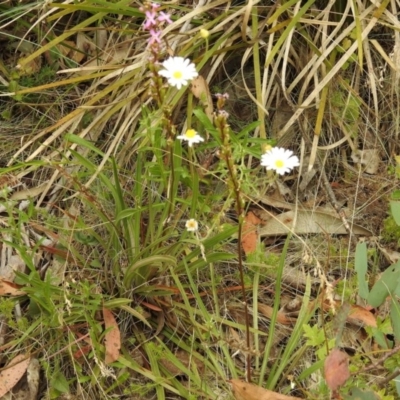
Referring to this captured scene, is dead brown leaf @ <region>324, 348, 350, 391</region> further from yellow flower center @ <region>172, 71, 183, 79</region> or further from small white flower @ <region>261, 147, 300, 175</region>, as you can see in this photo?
yellow flower center @ <region>172, 71, 183, 79</region>

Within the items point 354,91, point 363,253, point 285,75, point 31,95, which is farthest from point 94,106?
point 363,253

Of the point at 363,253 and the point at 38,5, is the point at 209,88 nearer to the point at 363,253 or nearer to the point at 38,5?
the point at 38,5

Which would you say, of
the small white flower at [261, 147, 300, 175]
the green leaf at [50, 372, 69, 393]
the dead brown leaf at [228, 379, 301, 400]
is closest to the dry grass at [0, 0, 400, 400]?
the green leaf at [50, 372, 69, 393]

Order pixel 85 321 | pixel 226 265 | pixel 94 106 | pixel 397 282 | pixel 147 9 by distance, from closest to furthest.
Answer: pixel 147 9 → pixel 397 282 → pixel 85 321 → pixel 226 265 → pixel 94 106

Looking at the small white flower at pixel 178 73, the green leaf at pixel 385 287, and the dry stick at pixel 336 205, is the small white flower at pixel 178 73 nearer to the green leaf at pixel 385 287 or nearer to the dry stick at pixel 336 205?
the green leaf at pixel 385 287

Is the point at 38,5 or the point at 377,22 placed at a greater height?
the point at 377,22
